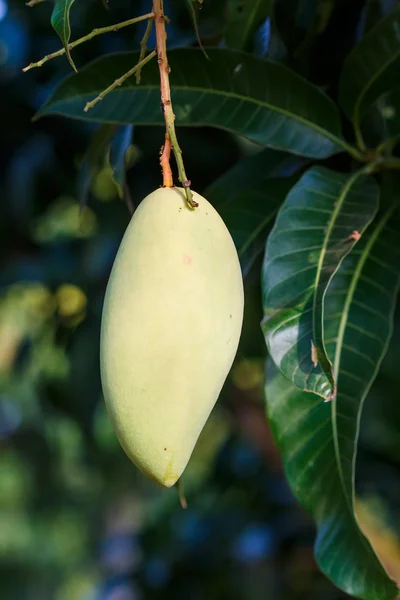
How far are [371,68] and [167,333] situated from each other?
1.17 ft

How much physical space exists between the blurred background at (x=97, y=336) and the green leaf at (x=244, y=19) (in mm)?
16

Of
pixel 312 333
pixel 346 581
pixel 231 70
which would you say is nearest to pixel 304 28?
pixel 231 70

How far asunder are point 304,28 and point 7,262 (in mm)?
818

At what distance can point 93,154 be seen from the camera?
746mm

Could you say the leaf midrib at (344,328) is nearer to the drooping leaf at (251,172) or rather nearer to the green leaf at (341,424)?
the green leaf at (341,424)

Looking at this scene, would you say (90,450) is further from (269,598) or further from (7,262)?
A: (269,598)

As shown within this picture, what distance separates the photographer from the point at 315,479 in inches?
21.2

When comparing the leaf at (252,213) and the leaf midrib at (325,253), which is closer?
the leaf midrib at (325,253)

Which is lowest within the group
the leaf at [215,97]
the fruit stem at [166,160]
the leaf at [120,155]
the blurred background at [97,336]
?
the blurred background at [97,336]

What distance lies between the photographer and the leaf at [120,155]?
1.96 feet

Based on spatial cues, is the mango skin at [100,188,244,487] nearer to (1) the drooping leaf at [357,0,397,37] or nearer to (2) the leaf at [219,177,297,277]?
(2) the leaf at [219,177,297,277]

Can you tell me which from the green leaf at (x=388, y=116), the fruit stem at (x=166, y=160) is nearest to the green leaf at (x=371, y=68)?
the green leaf at (x=388, y=116)

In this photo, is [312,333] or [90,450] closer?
[312,333]

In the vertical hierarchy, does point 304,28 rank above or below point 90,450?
above
